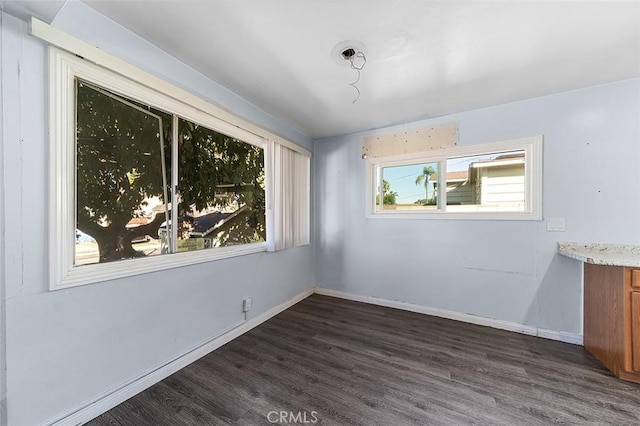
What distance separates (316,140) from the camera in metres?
3.82

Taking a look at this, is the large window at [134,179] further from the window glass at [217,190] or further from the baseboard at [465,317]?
the baseboard at [465,317]

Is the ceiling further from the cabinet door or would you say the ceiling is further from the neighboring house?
the cabinet door

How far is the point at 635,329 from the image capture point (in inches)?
68.4

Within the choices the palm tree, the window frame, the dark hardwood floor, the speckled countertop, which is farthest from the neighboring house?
the speckled countertop

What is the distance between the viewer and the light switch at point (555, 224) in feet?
7.80

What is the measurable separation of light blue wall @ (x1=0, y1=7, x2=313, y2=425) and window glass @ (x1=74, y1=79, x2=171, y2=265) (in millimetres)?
177

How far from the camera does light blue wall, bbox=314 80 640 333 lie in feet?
7.18

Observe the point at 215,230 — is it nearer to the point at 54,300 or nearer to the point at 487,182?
the point at 54,300

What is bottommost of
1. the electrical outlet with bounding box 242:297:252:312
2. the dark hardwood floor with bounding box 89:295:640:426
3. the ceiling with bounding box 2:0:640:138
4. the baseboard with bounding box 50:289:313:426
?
the dark hardwood floor with bounding box 89:295:640:426

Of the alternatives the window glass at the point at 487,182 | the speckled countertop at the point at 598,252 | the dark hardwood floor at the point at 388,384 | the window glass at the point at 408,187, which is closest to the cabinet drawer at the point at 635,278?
the speckled countertop at the point at 598,252

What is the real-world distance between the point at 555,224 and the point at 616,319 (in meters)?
0.90

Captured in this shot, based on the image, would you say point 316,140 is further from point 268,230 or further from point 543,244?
point 543,244

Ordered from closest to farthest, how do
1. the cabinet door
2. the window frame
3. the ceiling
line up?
the window frame < the ceiling < the cabinet door

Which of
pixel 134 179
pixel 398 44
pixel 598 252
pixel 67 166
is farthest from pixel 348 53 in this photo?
pixel 598 252
